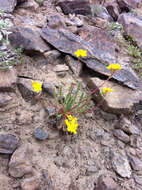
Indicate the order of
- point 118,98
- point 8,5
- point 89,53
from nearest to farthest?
point 118,98 → point 89,53 → point 8,5

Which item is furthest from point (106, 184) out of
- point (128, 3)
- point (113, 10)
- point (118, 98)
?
point (128, 3)

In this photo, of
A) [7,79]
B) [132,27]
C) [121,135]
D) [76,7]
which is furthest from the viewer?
[132,27]

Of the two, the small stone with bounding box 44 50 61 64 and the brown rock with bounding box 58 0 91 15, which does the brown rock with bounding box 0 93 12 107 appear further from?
the brown rock with bounding box 58 0 91 15

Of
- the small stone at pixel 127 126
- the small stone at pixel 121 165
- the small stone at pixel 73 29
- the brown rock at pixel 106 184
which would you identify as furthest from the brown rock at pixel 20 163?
the small stone at pixel 73 29

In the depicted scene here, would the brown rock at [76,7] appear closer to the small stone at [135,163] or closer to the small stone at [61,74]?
the small stone at [61,74]

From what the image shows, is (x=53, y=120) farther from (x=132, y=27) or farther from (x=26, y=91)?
(x=132, y=27)

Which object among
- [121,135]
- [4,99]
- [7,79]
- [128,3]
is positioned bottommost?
[121,135]

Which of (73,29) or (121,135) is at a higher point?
(73,29)
